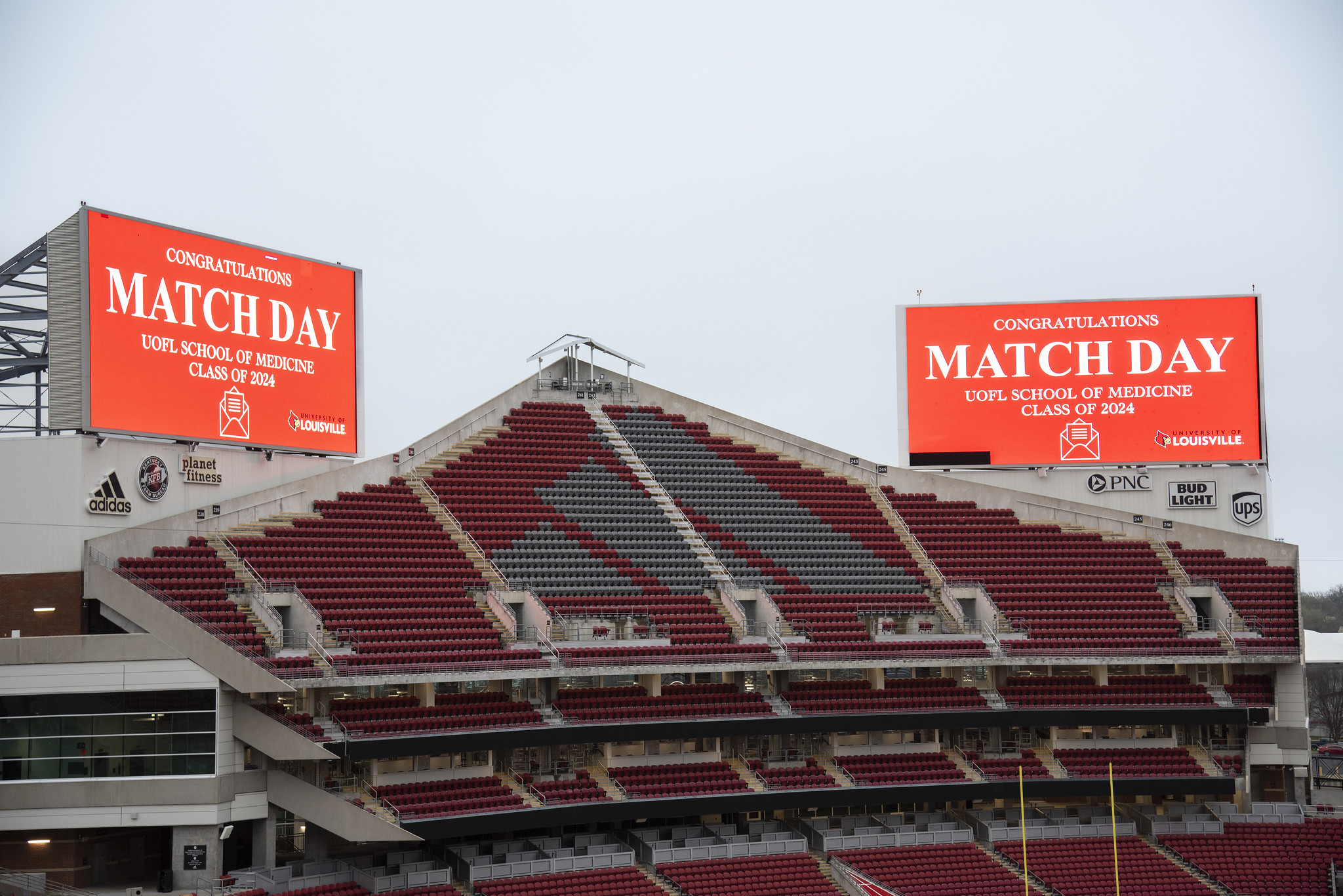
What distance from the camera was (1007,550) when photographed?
153 ft

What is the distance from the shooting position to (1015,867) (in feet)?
124

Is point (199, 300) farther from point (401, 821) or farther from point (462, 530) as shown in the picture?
point (401, 821)

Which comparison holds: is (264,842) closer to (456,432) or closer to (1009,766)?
(456,432)

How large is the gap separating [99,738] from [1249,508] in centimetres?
3851

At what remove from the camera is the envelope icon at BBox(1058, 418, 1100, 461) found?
48.4 metres

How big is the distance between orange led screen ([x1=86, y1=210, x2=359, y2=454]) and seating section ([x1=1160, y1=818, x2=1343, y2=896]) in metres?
25.5

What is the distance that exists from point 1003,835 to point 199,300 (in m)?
28.1

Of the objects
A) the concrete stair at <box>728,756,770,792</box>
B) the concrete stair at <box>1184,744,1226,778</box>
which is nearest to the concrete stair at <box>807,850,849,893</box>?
the concrete stair at <box>728,756,770,792</box>

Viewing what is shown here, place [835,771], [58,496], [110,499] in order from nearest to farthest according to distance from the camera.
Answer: [58,496] < [110,499] < [835,771]

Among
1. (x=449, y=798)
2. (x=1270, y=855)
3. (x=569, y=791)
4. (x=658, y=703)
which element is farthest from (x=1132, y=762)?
(x=449, y=798)

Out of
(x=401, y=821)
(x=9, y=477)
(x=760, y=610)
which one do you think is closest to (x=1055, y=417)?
(x=760, y=610)

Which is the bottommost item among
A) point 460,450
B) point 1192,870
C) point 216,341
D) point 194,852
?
point 1192,870

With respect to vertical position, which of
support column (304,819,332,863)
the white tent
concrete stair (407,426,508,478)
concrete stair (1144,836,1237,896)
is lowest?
concrete stair (1144,836,1237,896)

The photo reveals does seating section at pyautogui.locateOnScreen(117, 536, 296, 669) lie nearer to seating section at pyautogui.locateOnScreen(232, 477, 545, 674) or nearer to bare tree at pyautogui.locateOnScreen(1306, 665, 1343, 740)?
seating section at pyautogui.locateOnScreen(232, 477, 545, 674)
